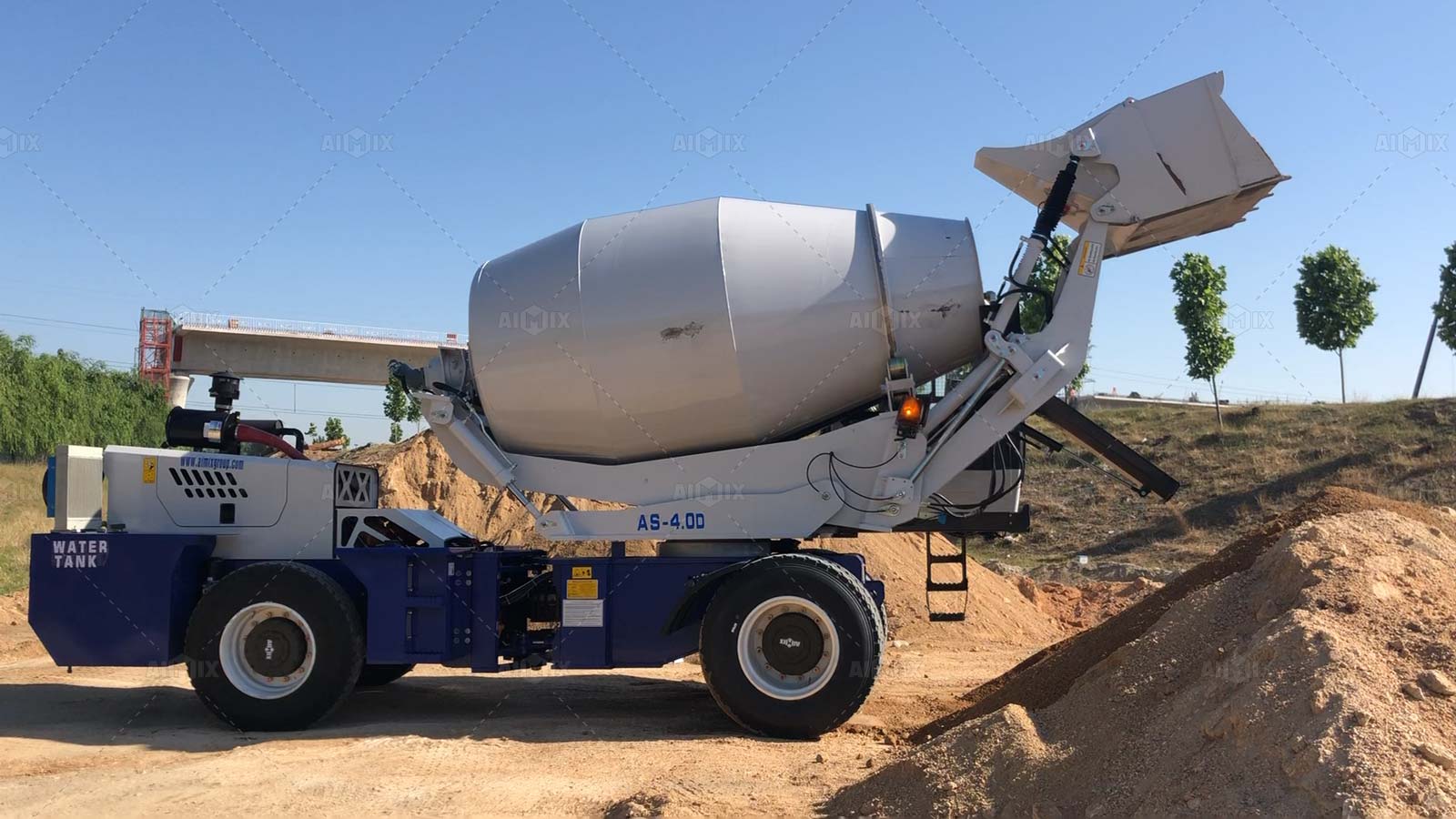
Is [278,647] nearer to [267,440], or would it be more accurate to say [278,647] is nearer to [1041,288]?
[267,440]

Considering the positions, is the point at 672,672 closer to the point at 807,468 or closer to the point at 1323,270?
the point at 807,468

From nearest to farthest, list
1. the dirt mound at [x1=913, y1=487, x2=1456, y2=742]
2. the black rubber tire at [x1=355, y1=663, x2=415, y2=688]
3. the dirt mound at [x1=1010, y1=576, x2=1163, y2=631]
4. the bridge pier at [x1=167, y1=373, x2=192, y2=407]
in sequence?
the dirt mound at [x1=913, y1=487, x2=1456, y2=742], the black rubber tire at [x1=355, y1=663, x2=415, y2=688], the dirt mound at [x1=1010, y1=576, x2=1163, y2=631], the bridge pier at [x1=167, y1=373, x2=192, y2=407]

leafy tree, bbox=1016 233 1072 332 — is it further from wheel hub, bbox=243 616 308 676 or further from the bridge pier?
the bridge pier

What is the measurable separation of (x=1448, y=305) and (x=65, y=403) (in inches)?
1883

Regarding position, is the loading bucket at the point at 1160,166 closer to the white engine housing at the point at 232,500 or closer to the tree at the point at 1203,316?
the white engine housing at the point at 232,500

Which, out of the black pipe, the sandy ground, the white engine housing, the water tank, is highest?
the black pipe

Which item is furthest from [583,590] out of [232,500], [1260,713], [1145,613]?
[1260,713]

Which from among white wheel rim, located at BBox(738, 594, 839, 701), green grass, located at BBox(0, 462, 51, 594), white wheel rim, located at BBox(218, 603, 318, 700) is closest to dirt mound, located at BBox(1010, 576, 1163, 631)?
white wheel rim, located at BBox(738, 594, 839, 701)

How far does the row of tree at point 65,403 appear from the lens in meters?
37.8

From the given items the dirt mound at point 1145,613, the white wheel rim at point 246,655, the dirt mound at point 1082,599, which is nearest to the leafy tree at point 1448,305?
the dirt mound at point 1082,599

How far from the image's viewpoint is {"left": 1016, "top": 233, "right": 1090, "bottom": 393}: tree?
909cm

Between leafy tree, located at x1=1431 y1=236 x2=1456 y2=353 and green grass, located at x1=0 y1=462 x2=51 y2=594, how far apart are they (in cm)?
3662

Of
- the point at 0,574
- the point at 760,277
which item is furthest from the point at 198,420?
the point at 0,574

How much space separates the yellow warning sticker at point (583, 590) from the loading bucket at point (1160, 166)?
5085 mm
